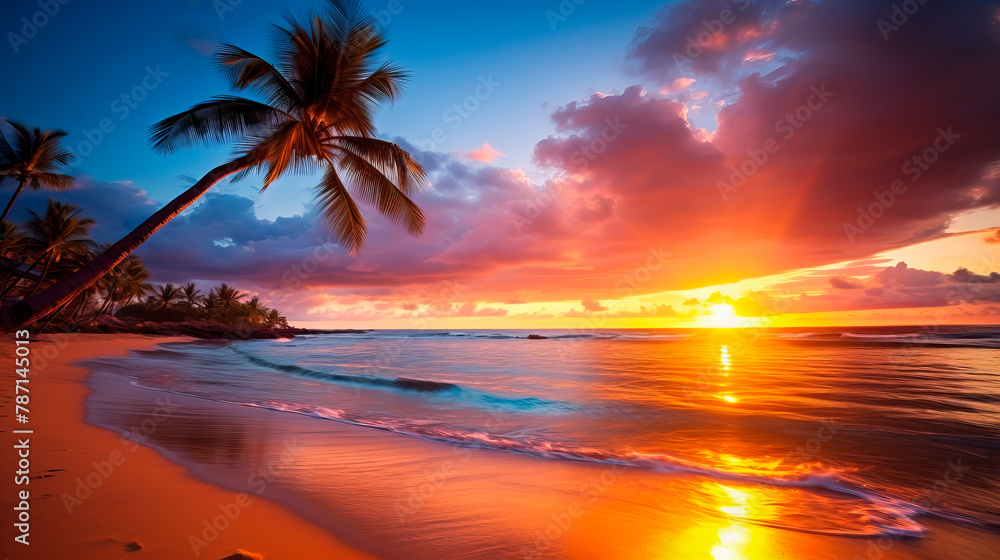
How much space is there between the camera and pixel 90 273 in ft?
10.8

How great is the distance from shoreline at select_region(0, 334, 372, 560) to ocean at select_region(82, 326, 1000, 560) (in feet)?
0.81

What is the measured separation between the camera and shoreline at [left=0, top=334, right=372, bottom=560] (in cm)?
217

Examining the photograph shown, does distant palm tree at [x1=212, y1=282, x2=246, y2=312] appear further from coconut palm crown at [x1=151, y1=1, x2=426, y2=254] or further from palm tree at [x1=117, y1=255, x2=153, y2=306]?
coconut palm crown at [x1=151, y1=1, x2=426, y2=254]

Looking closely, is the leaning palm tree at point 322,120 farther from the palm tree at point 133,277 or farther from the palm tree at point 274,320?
the palm tree at point 274,320

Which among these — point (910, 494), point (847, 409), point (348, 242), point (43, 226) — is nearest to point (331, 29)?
point (348, 242)

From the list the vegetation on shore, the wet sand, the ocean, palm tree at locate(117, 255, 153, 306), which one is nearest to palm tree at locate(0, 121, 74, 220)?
the vegetation on shore

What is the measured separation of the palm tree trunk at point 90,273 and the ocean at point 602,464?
71.1 inches

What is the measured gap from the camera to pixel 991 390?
1012 cm

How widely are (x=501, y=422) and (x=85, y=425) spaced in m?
5.96

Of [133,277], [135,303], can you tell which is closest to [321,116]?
[133,277]

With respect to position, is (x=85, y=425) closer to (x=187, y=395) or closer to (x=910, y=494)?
(x=187, y=395)

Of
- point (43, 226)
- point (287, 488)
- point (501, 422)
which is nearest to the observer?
point (287, 488)

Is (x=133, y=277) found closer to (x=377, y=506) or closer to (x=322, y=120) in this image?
(x=322, y=120)

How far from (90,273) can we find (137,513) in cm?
213
